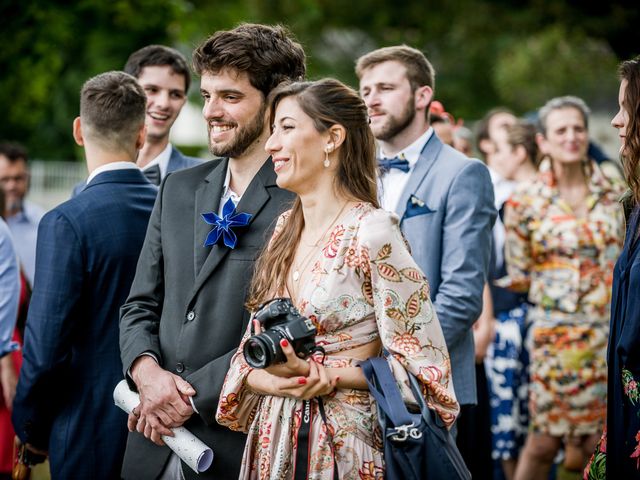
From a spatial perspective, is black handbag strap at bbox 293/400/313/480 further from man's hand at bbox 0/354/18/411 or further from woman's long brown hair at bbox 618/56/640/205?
man's hand at bbox 0/354/18/411

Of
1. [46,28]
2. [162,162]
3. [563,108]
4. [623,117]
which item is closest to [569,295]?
[563,108]

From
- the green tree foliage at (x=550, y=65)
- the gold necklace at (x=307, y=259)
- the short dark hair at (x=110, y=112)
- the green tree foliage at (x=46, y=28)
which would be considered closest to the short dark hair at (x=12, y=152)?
the green tree foliage at (x=46, y=28)

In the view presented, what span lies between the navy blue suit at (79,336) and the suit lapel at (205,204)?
0.53 meters

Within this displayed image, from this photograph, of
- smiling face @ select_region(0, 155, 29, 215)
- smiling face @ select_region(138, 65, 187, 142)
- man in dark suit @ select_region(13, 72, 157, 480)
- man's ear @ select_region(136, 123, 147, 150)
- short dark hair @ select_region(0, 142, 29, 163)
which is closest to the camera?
man in dark suit @ select_region(13, 72, 157, 480)

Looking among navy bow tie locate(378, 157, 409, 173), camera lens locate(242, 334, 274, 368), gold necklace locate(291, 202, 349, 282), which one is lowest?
camera lens locate(242, 334, 274, 368)

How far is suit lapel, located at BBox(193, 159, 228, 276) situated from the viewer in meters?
3.76

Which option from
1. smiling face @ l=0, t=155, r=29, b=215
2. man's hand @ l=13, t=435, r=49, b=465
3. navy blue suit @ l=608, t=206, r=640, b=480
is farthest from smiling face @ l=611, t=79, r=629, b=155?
smiling face @ l=0, t=155, r=29, b=215

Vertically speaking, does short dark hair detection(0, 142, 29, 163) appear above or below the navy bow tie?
above

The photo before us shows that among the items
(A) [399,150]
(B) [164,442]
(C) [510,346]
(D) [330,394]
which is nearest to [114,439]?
(B) [164,442]

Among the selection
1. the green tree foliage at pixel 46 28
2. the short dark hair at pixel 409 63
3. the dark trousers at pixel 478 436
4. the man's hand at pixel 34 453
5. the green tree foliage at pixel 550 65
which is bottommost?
the dark trousers at pixel 478 436

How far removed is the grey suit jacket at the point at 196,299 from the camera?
359 cm

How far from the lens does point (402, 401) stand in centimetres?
303

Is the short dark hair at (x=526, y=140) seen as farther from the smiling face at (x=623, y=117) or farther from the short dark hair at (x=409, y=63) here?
the smiling face at (x=623, y=117)

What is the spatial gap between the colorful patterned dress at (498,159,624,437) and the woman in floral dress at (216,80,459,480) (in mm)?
3268
